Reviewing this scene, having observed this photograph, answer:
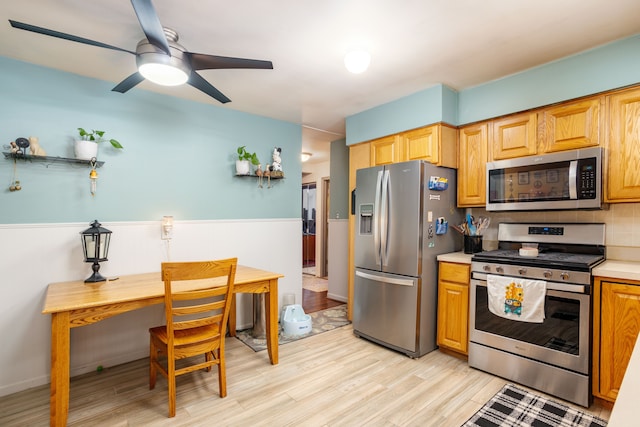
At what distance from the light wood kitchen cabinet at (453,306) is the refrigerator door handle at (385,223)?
50cm

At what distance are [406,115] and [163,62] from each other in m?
2.17

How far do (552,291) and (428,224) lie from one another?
3.31 ft

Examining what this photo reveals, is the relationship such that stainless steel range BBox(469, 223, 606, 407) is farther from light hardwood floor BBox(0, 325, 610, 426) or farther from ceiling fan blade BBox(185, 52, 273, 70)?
ceiling fan blade BBox(185, 52, 273, 70)

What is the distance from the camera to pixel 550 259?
227cm

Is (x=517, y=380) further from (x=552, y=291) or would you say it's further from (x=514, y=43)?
(x=514, y=43)

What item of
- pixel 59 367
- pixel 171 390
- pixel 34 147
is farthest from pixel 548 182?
pixel 34 147

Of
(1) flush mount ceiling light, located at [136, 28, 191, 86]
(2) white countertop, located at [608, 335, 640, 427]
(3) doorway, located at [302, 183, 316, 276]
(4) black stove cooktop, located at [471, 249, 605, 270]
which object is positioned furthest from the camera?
(3) doorway, located at [302, 183, 316, 276]

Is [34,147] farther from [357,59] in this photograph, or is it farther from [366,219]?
[366,219]

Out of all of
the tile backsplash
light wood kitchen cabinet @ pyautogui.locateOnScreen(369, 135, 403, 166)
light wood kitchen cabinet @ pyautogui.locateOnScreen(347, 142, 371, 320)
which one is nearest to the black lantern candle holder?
light wood kitchen cabinet @ pyautogui.locateOnScreen(347, 142, 371, 320)

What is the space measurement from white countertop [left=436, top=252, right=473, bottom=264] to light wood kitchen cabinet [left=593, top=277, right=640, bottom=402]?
2.80ft

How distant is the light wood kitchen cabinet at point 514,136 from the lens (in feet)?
8.60

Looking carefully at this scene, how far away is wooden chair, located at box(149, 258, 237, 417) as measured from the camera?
2014mm

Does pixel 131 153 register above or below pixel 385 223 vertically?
above

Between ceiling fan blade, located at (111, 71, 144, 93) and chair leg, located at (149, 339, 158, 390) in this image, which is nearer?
ceiling fan blade, located at (111, 71, 144, 93)
